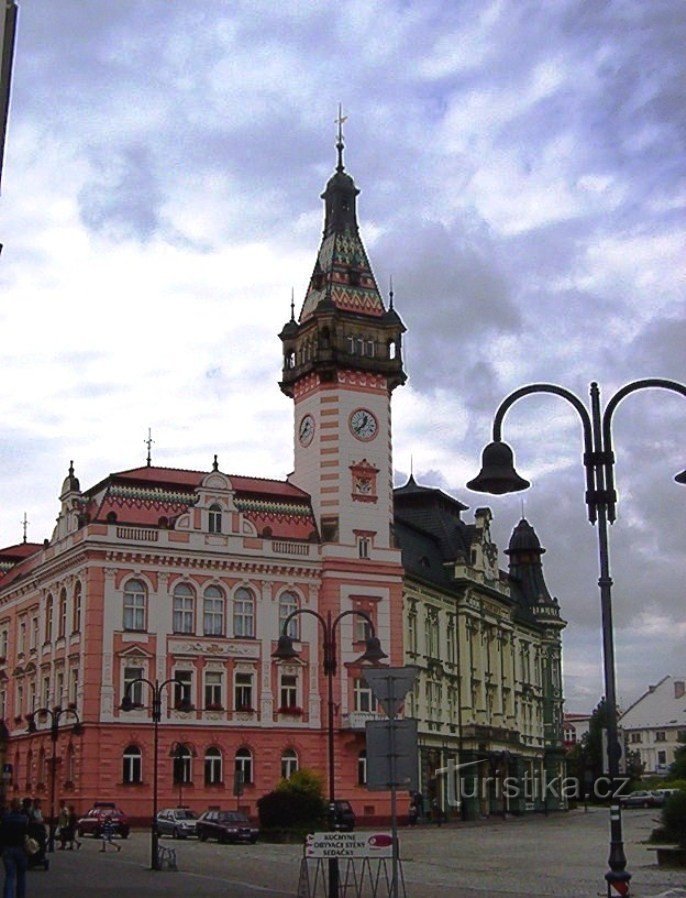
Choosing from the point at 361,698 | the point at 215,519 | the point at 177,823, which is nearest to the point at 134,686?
the point at 215,519

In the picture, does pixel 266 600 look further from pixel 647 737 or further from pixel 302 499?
pixel 647 737

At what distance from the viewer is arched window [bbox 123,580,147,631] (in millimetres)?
67438

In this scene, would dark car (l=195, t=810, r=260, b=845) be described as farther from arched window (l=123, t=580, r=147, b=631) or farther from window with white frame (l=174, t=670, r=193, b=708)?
arched window (l=123, t=580, r=147, b=631)

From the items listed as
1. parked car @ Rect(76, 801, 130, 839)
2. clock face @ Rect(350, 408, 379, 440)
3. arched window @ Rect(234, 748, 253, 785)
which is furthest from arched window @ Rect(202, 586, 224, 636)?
clock face @ Rect(350, 408, 379, 440)

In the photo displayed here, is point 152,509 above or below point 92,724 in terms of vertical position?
above

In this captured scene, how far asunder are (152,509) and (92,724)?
36.5 ft

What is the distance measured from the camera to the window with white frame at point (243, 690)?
228 ft

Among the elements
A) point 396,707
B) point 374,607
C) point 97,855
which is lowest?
point 97,855

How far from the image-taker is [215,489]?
70.8 metres

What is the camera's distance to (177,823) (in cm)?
5597

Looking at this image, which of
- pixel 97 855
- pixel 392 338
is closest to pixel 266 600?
pixel 392 338

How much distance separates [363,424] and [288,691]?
49.8ft

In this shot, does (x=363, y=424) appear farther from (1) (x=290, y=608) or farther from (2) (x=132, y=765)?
(2) (x=132, y=765)

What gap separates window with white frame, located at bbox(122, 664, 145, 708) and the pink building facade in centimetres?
11
